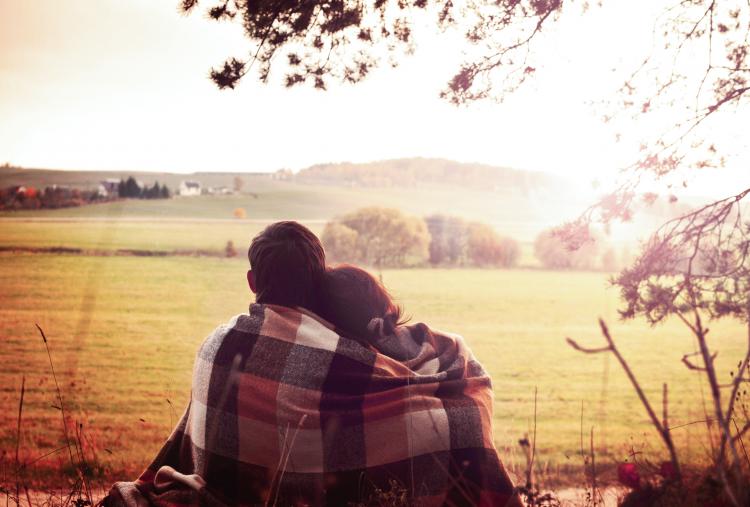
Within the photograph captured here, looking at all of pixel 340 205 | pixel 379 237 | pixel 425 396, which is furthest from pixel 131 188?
pixel 425 396

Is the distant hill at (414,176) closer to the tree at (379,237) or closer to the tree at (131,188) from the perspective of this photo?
the tree at (131,188)

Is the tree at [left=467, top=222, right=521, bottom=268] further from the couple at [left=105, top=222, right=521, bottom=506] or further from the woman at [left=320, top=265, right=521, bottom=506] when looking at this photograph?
the couple at [left=105, top=222, right=521, bottom=506]

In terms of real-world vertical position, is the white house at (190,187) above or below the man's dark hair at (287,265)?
above

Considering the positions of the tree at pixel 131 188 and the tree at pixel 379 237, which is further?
the tree at pixel 131 188

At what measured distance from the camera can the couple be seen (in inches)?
122

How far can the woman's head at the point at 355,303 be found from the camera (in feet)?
11.0

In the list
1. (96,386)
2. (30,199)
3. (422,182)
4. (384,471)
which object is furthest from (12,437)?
(422,182)

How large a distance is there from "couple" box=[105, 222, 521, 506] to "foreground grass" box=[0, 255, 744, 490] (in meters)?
0.51

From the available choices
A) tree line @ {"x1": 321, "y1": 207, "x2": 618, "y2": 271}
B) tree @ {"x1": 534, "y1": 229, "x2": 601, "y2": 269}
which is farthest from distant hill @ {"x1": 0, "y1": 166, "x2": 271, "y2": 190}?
tree @ {"x1": 534, "y1": 229, "x2": 601, "y2": 269}

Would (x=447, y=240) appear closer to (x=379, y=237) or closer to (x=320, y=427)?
(x=379, y=237)

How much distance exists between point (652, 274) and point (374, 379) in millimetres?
2535

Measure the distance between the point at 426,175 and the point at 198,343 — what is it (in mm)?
44321

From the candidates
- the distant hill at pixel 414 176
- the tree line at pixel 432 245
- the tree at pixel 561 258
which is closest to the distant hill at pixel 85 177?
the distant hill at pixel 414 176

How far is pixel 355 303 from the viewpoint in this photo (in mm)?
3393
